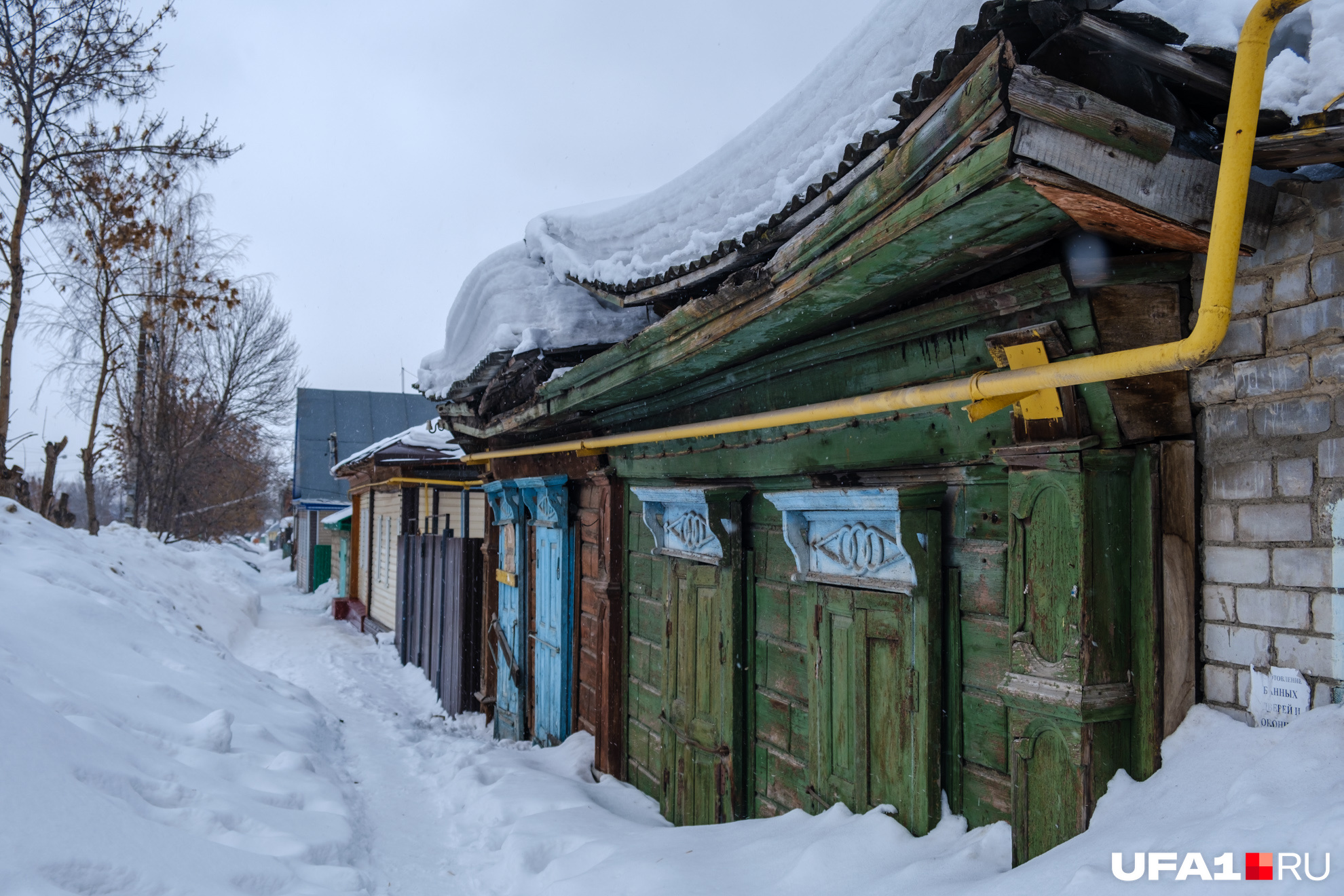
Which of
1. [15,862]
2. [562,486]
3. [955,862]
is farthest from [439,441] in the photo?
[955,862]

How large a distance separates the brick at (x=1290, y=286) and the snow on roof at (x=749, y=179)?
418mm

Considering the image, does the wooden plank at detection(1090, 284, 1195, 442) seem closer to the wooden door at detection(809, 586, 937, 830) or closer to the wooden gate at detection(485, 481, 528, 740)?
the wooden door at detection(809, 586, 937, 830)

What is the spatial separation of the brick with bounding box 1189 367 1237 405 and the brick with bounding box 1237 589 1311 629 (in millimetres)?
499

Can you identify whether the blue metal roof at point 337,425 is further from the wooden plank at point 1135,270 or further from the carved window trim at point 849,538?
the wooden plank at point 1135,270

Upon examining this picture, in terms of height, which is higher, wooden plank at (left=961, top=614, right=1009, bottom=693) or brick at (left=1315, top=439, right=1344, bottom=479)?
brick at (left=1315, top=439, right=1344, bottom=479)

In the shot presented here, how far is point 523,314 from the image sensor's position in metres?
5.79

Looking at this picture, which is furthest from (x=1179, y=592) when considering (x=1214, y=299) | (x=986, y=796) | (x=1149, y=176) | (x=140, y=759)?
(x=140, y=759)

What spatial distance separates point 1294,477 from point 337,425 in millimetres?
29395

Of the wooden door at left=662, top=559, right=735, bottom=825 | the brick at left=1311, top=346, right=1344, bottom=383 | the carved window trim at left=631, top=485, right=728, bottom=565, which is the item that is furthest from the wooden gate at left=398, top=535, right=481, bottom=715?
the brick at left=1311, top=346, right=1344, bottom=383

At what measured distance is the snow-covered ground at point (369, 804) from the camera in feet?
6.41

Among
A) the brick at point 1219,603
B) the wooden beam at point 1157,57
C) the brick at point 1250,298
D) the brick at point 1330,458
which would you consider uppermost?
the wooden beam at point 1157,57

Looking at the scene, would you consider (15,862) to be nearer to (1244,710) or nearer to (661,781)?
(661,781)

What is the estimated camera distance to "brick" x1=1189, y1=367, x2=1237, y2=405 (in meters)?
2.11

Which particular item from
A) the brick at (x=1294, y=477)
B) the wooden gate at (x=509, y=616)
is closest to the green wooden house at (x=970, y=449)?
the brick at (x=1294, y=477)
